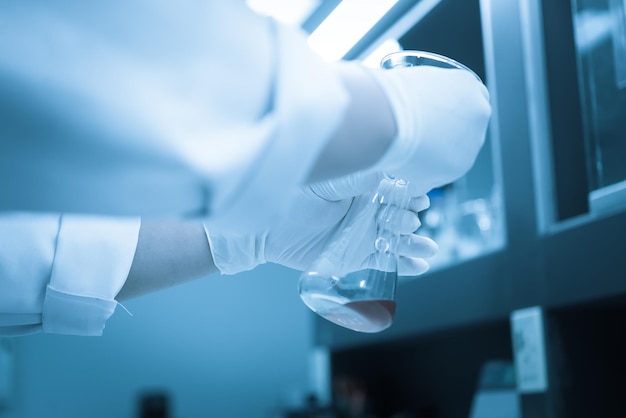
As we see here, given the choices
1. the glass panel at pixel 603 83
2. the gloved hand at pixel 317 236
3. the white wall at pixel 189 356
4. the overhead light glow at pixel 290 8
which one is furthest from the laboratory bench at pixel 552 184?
the white wall at pixel 189 356

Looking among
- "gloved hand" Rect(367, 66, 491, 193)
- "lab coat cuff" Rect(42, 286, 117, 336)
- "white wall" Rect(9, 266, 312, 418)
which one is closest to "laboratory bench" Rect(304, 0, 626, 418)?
"gloved hand" Rect(367, 66, 491, 193)

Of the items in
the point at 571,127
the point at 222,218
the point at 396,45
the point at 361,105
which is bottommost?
the point at 222,218

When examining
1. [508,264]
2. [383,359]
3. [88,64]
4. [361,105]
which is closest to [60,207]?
[88,64]

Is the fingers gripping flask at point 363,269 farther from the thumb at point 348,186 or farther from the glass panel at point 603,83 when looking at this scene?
the glass panel at point 603,83

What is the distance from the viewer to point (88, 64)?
1.81 feet

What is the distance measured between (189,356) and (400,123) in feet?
9.12

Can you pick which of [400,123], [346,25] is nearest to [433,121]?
[400,123]

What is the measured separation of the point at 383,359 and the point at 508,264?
1.45 metres

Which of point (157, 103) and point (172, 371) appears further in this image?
point (172, 371)

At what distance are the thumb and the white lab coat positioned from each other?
192mm

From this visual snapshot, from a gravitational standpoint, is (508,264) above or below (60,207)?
above

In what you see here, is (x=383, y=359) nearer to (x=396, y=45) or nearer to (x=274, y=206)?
(x=396, y=45)

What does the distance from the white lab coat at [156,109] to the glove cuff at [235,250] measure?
0.32 m

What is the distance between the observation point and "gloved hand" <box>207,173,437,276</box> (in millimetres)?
829
